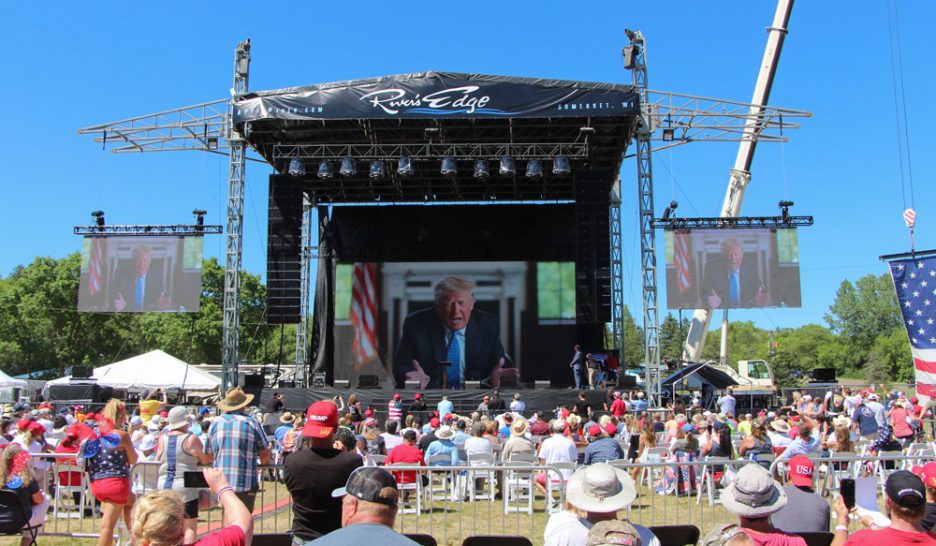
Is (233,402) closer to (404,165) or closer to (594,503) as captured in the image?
(594,503)

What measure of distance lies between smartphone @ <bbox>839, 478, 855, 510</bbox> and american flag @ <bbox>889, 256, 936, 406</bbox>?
10.3m

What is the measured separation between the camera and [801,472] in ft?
18.7

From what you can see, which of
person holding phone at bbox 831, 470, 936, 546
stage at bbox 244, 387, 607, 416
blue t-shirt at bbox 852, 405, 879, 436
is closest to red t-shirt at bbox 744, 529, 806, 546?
person holding phone at bbox 831, 470, 936, 546

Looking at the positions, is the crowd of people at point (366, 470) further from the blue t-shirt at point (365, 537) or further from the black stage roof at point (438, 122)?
the black stage roof at point (438, 122)

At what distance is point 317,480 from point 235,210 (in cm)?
1866

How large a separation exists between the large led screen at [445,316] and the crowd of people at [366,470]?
11.2 metres

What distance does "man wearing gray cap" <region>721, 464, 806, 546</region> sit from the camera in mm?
3629

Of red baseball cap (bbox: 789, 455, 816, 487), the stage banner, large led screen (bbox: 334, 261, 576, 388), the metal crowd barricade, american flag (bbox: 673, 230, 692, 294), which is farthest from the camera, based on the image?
large led screen (bbox: 334, 261, 576, 388)

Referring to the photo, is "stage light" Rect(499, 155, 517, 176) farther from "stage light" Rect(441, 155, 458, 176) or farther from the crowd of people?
the crowd of people

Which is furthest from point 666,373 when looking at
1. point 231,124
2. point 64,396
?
point 64,396

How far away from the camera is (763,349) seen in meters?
95.7

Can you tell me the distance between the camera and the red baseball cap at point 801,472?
565cm

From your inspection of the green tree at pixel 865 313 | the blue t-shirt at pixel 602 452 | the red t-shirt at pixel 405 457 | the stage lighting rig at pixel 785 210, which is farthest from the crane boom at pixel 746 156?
the green tree at pixel 865 313

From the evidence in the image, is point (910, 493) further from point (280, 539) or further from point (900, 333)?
point (900, 333)
